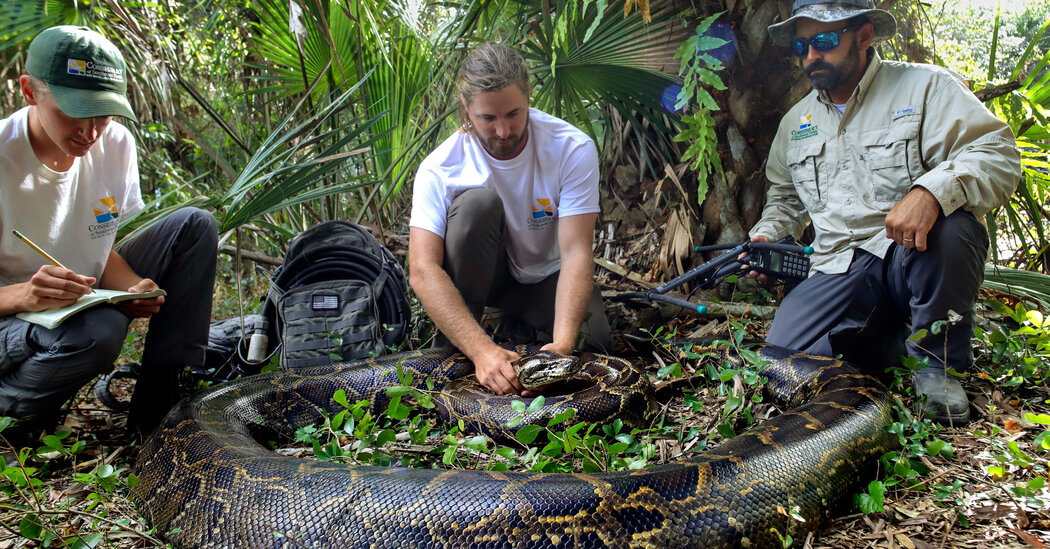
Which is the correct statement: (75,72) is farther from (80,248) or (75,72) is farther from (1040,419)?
(1040,419)

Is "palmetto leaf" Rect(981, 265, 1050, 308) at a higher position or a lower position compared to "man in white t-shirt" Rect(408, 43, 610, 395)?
lower

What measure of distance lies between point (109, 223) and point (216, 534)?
2.12 m

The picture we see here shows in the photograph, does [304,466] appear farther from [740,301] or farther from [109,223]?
[740,301]

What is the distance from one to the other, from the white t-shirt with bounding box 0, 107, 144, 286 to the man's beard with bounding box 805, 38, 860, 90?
4357mm

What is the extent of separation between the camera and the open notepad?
3027 mm

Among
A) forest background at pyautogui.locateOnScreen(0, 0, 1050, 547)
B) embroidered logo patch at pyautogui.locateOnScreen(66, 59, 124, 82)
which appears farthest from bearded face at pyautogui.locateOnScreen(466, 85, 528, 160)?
embroidered logo patch at pyautogui.locateOnScreen(66, 59, 124, 82)

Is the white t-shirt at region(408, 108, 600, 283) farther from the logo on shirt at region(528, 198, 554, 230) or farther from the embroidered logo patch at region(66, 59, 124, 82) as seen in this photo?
the embroidered logo patch at region(66, 59, 124, 82)

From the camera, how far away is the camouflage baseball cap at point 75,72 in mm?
3158

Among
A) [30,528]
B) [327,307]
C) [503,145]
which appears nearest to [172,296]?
[327,307]

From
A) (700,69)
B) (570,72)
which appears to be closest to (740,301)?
(700,69)

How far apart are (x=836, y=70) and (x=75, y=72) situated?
433cm

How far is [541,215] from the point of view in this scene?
461 cm

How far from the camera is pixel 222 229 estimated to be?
13.0 feet

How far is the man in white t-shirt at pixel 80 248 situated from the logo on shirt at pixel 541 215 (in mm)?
2084
